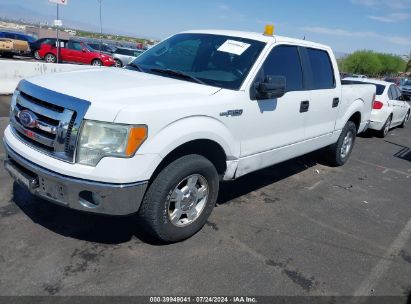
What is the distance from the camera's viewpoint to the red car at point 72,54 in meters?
24.0

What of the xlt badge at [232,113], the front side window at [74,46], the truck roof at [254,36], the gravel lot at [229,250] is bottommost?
the gravel lot at [229,250]

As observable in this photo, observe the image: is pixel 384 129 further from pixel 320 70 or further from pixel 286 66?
pixel 286 66

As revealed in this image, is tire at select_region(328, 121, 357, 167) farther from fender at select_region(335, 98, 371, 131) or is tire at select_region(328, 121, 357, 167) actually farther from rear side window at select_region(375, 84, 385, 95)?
rear side window at select_region(375, 84, 385, 95)

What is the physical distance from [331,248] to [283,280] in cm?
90

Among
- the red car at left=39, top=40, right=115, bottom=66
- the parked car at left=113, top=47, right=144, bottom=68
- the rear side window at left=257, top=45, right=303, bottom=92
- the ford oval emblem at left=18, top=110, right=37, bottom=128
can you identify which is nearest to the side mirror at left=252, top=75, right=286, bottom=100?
the rear side window at left=257, top=45, right=303, bottom=92

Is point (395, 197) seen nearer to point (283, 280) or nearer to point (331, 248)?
point (331, 248)

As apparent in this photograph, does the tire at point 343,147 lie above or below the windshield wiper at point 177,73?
below

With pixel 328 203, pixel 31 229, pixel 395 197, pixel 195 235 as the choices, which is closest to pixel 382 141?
pixel 395 197

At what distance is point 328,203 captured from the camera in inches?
201

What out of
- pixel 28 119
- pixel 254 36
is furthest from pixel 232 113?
pixel 28 119

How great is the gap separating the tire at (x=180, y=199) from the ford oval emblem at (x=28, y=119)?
1.10 m

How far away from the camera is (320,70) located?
17.6 feet

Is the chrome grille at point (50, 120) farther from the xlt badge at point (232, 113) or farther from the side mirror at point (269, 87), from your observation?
the side mirror at point (269, 87)

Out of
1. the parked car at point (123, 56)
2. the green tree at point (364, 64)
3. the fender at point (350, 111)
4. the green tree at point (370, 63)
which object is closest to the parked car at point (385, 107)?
the fender at point (350, 111)
